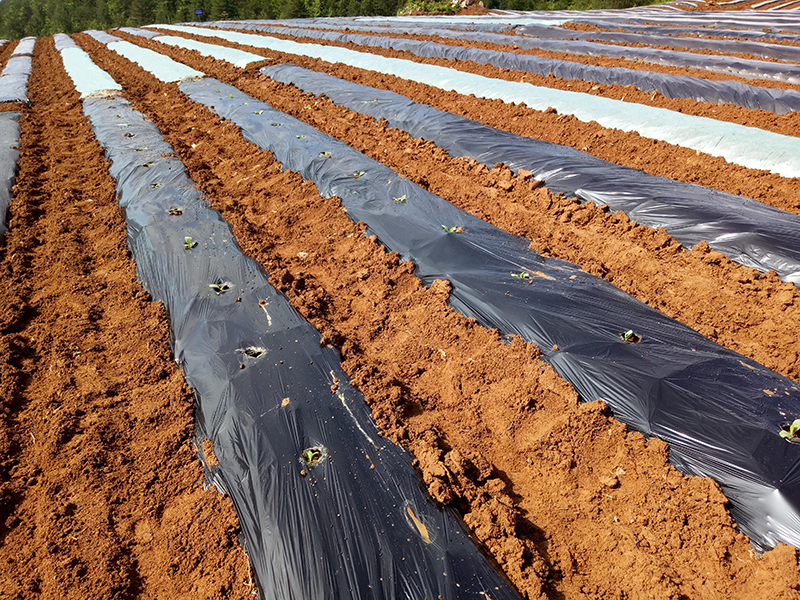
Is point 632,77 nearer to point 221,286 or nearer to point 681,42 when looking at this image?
point 681,42

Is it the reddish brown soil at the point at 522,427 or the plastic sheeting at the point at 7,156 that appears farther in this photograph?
the plastic sheeting at the point at 7,156

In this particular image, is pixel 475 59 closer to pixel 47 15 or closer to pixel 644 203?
pixel 644 203

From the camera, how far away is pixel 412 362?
3576mm

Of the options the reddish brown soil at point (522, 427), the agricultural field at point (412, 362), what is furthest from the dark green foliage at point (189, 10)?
the reddish brown soil at point (522, 427)

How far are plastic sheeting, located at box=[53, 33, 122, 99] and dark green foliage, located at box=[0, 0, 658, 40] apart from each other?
2476cm

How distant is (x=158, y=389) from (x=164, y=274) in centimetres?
150

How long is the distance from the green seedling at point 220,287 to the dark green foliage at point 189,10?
35650 millimetres

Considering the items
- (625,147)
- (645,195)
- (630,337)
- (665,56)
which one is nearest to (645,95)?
(625,147)

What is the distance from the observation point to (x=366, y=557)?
210 centimetres

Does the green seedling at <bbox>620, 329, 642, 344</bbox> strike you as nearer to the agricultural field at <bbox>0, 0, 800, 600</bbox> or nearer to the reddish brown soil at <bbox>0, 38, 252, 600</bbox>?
the agricultural field at <bbox>0, 0, 800, 600</bbox>

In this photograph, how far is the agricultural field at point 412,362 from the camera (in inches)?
89.8

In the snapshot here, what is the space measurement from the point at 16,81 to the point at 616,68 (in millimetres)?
17251

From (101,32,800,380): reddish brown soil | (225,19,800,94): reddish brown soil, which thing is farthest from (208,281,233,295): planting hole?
(225,19,800,94): reddish brown soil

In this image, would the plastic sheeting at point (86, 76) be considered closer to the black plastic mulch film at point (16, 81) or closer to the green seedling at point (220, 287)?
the black plastic mulch film at point (16, 81)
